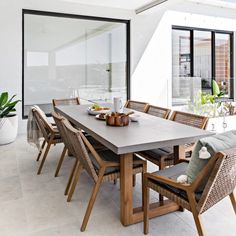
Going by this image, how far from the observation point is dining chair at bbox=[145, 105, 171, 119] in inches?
124

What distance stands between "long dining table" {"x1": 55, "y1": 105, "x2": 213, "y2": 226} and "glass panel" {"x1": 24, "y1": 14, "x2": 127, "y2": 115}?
3432 mm

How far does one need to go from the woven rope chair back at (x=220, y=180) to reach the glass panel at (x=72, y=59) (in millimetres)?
4599

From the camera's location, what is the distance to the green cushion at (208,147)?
1.57 m

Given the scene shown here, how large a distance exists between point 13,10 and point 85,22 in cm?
150

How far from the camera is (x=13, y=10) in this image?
5.13 meters

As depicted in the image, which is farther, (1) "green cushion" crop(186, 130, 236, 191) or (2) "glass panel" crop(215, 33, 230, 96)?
(2) "glass panel" crop(215, 33, 230, 96)

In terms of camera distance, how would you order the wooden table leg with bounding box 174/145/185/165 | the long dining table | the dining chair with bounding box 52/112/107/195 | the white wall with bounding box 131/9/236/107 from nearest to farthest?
the long dining table, the wooden table leg with bounding box 174/145/185/165, the dining chair with bounding box 52/112/107/195, the white wall with bounding box 131/9/236/107

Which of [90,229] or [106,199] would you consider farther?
[106,199]

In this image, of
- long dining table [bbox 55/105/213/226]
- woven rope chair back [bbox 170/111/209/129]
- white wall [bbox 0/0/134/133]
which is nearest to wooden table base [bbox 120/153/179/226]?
long dining table [bbox 55/105/213/226]

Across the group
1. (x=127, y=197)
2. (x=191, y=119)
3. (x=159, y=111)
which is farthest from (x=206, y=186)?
(x=159, y=111)

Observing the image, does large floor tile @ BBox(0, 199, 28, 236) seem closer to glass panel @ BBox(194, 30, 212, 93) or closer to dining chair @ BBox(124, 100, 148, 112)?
dining chair @ BBox(124, 100, 148, 112)

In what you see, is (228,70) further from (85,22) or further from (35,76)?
(35,76)

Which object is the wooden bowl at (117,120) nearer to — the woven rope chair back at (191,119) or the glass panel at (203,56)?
the woven rope chair back at (191,119)

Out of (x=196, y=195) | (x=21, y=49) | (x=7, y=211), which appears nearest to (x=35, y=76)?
(x=21, y=49)
